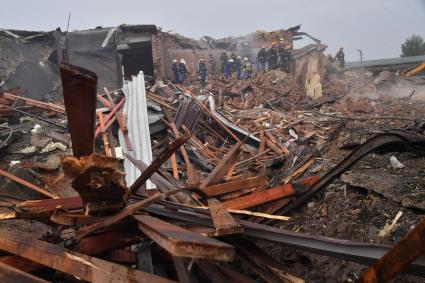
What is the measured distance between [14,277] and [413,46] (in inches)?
1473

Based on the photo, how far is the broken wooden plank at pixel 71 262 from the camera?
2.25 metres

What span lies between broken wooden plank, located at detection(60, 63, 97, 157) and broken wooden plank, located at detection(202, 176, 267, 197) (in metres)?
1.32

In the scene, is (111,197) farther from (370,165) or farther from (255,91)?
(255,91)

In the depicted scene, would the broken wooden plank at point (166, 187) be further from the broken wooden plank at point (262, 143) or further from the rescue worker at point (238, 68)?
the rescue worker at point (238, 68)

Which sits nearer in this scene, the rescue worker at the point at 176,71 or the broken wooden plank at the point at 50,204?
the broken wooden plank at the point at 50,204

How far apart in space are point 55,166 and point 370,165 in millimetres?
5312

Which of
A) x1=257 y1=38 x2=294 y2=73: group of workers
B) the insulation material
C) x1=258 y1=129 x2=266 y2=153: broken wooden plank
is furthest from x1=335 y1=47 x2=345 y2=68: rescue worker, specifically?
the insulation material

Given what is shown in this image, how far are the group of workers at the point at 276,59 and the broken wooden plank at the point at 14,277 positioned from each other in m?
18.7

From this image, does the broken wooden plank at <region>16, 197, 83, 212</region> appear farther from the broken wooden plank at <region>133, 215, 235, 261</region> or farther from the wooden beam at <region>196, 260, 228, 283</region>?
the broken wooden plank at <region>133, 215, 235, 261</region>

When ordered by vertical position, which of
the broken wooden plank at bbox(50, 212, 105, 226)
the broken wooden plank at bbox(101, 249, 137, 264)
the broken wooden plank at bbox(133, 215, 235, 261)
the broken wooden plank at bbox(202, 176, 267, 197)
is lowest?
the broken wooden plank at bbox(101, 249, 137, 264)

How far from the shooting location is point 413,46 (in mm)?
32969

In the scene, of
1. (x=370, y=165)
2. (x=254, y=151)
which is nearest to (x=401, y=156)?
(x=370, y=165)

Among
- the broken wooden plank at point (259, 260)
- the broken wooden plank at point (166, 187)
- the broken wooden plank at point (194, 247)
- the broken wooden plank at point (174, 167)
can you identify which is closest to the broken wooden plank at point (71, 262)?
the broken wooden plank at point (194, 247)

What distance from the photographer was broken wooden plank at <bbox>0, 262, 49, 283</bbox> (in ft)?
Answer: 7.68
